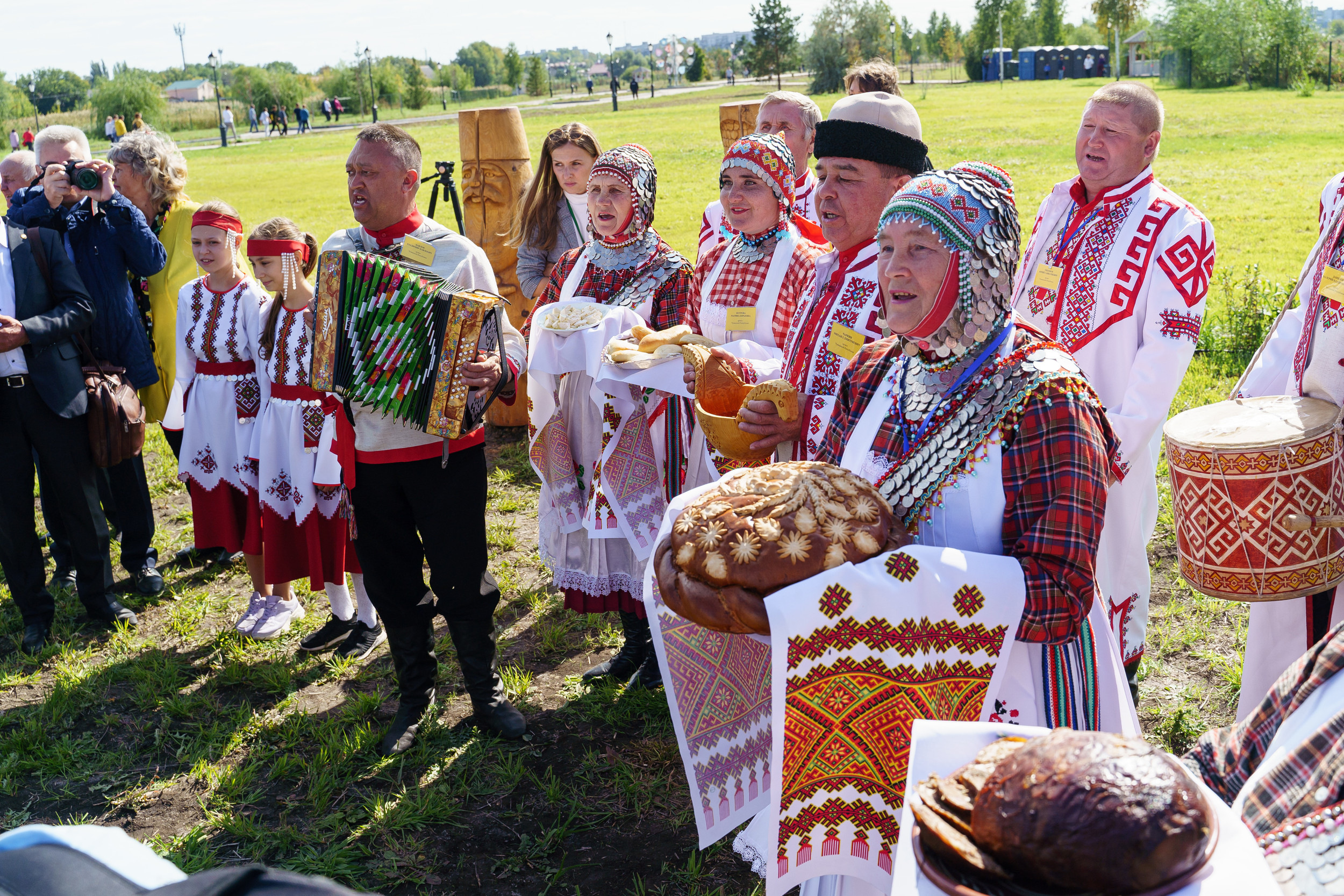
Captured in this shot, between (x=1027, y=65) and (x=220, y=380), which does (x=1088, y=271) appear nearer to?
(x=220, y=380)

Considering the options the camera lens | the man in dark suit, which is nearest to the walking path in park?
the camera lens

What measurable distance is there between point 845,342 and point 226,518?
142 inches

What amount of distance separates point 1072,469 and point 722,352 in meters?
1.41

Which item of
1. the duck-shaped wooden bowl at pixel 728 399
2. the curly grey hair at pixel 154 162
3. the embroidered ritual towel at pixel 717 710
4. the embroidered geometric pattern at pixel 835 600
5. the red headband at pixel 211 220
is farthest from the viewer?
the curly grey hair at pixel 154 162

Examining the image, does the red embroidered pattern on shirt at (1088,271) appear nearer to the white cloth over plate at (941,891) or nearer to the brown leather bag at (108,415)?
the white cloth over plate at (941,891)

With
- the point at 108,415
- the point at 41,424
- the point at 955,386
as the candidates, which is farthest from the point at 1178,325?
the point at 41,424

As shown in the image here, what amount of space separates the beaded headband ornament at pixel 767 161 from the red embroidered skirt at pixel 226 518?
298 centimetres

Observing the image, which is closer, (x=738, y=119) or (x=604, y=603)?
(x=604, y=603)

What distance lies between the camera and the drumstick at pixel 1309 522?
256 centimetres

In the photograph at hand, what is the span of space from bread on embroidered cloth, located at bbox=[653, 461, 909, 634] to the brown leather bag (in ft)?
14.1

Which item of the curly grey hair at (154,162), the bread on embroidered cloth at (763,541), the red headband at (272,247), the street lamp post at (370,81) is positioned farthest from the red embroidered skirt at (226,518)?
the street lamp post at (370,81)

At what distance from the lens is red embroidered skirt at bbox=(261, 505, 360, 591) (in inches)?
195

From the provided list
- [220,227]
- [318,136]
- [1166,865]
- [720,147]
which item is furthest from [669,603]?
[318,136]

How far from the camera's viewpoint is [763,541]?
6.54 feet
